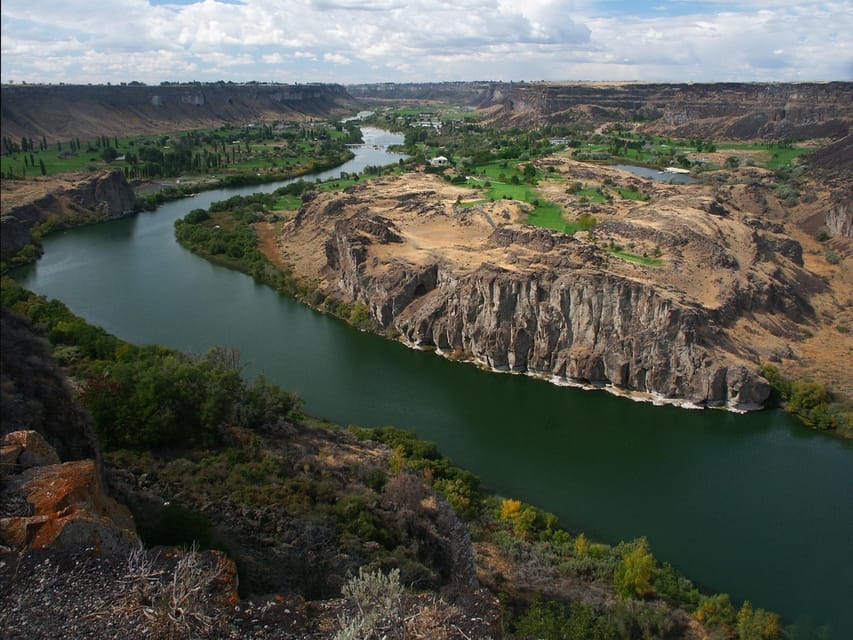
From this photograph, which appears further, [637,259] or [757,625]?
[637,259]

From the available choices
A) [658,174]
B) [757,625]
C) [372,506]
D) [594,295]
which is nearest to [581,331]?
[594,295]

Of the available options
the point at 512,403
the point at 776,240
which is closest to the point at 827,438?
the point at 512,403

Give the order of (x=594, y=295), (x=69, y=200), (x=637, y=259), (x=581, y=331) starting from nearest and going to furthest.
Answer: (x=594, y=295), (x=581, y=331), (x=637, y=259), (x=69, y=200)

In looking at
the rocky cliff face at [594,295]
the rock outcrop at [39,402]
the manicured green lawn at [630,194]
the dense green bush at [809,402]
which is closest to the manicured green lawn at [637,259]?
the rocky cliff face at [594,295]

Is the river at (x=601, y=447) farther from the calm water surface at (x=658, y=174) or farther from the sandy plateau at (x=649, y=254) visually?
the calm water surface at (x=658, y=174)

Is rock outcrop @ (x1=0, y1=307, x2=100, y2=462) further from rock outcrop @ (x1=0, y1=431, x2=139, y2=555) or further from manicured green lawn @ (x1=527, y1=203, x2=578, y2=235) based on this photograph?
manicured green lawn @ (x1=527, y1=203, x2=578, y2=235)

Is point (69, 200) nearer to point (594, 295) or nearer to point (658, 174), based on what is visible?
point (594, 295)

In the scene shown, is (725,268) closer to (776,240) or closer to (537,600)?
(776,240)
